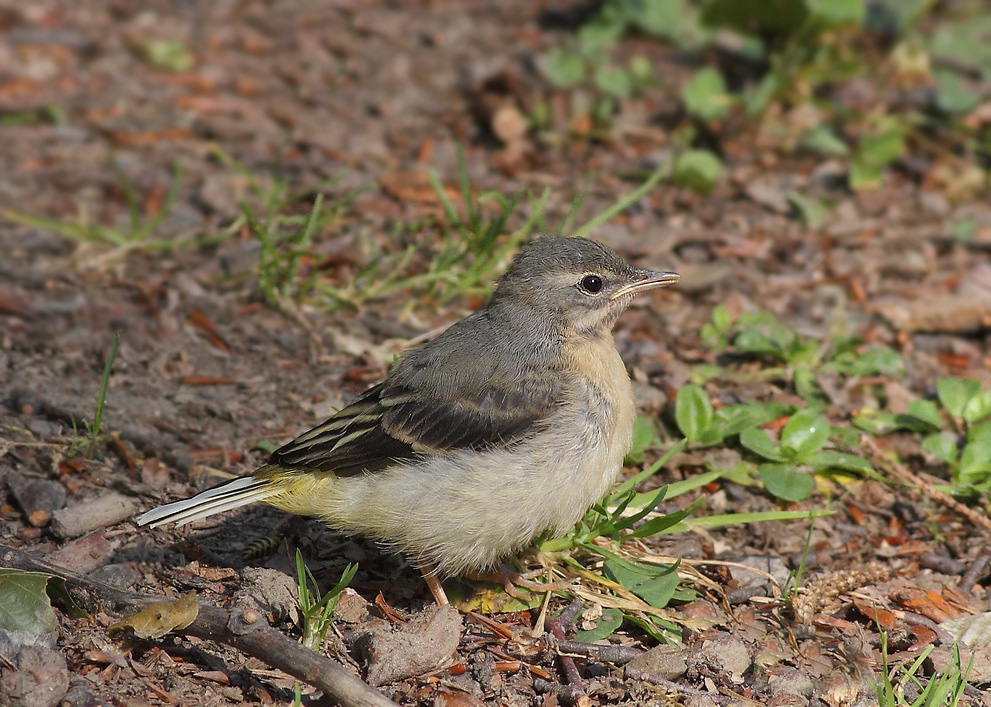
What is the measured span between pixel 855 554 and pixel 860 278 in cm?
296

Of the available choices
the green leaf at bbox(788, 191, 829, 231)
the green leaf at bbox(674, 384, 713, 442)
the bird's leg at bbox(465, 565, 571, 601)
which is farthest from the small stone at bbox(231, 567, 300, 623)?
the green leaf at bbox(788, 191, 829, 231)

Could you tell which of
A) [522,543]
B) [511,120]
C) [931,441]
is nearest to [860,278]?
[931,441]

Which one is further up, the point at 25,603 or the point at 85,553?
the point at 25,603

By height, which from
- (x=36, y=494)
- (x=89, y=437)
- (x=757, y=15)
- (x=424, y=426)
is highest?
(x=757, y=15)

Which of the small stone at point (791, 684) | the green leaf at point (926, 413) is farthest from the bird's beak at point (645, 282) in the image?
the small stone at point (791, 684)

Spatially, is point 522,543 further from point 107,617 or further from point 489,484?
point 107,617

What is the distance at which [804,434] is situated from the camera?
6070 mm

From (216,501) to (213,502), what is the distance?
16 mm

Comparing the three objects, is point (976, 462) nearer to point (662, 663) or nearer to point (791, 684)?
point (791, 684)

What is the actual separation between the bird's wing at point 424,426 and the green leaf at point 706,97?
5045 mm

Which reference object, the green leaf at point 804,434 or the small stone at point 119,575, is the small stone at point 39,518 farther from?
the green leaf at point 804,434

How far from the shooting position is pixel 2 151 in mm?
9250

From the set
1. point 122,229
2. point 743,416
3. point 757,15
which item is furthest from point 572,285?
point 757,15

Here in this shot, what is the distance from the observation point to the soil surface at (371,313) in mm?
4836
